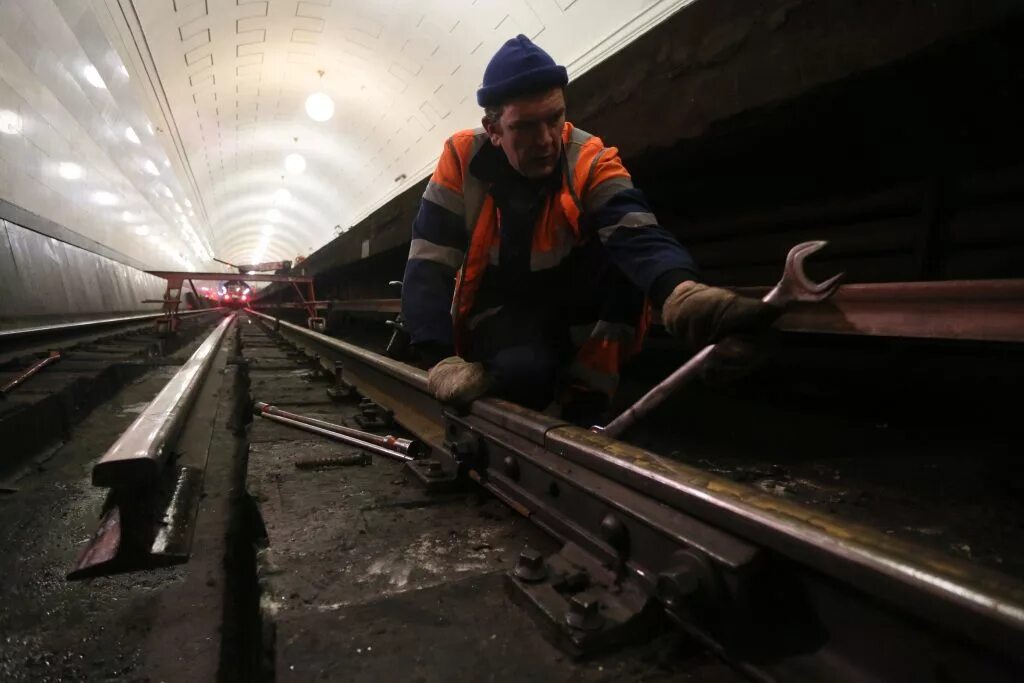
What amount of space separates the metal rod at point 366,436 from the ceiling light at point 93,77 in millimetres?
8606

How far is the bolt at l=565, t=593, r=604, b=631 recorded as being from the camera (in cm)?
99

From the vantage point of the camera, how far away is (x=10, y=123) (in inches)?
228

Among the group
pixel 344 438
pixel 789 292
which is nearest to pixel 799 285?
pixel 789 292

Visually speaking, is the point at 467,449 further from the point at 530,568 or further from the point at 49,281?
the point at 49,281

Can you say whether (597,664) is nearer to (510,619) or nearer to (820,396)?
(510,619)

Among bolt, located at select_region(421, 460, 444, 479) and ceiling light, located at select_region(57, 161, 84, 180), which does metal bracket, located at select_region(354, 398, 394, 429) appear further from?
ceiling light, located at select_region(57, 161, 84, 180)

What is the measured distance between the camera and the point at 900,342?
2.89m

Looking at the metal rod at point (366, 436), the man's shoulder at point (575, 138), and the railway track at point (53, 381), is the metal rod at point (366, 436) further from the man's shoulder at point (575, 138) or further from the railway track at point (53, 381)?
the man's shoulder at point (575, 138)

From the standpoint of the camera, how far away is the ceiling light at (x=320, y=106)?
32.8 feet

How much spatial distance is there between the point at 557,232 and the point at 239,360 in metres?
4.50

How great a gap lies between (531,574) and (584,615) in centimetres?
20

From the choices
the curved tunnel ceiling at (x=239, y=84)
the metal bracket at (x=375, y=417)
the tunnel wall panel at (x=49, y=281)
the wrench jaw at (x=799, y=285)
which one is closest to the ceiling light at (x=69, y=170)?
the curved tunnel ceiling at (x=239, y=84)

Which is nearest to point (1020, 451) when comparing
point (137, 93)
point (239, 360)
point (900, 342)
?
point (900, 342)

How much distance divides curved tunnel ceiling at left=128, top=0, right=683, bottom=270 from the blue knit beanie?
2.60 m
